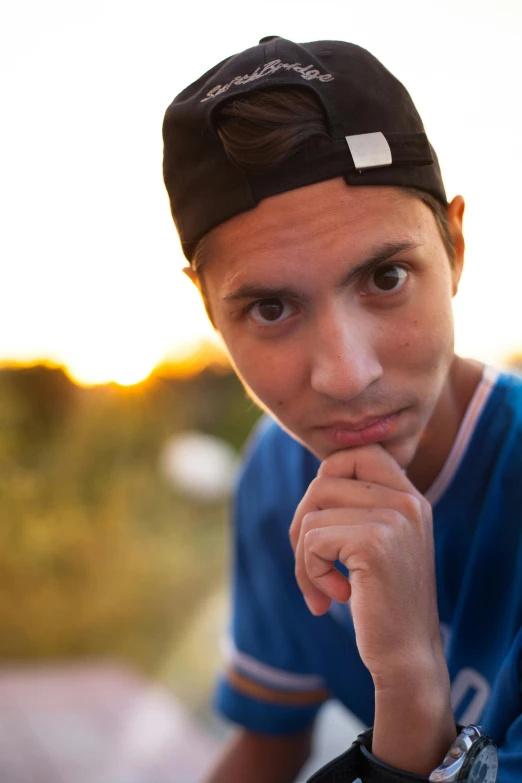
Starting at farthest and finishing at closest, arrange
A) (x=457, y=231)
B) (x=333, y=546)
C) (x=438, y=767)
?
1. (x=457, y=231)
2. (x=333, y=546)
3. (x=438, y=767)

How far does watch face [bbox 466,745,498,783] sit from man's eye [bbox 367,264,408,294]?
1.95ft

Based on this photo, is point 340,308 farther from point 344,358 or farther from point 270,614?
point 270,614

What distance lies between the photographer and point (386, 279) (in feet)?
3.26

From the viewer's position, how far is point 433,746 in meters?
0.92

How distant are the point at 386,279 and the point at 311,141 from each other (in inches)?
8.0

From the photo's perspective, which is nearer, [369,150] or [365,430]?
[369,150]

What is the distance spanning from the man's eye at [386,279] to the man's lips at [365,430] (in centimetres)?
18

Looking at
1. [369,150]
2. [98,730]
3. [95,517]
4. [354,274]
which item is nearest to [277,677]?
[354,274]

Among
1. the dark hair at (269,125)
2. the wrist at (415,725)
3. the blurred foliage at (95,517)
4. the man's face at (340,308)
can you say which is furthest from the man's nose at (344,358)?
the blurred foliage at (95,517)

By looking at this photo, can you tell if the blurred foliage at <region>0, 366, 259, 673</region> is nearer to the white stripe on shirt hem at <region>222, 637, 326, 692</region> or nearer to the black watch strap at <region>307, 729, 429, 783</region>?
the white stripe on shirt hem at <region>222, 637, 326, 692</region>

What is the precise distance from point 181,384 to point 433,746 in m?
2.54

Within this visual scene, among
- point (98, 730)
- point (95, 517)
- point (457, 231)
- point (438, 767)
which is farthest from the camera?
point (95, 517)

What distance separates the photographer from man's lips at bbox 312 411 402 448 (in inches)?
41.3

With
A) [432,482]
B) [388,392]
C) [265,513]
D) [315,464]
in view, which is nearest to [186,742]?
[265,513]
